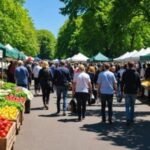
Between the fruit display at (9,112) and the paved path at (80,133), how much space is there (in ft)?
2.17

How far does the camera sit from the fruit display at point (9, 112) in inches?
512

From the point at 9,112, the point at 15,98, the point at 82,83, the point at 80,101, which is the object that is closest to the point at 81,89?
the point at 82,83

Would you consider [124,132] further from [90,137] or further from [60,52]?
[60,52]

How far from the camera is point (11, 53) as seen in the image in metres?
32.1

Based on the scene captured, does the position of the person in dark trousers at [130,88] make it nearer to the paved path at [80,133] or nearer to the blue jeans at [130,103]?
the blue jeans at [130,103]

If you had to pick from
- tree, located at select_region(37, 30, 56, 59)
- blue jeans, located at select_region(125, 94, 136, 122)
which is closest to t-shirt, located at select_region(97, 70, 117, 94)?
blue jeans, located at select_region(125, 94, 136, 122)

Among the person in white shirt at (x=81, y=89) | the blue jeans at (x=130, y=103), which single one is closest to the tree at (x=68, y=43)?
the person in white shirt at (x=81, y=89)

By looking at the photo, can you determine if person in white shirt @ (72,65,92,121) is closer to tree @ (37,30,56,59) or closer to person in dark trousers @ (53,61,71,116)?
person in dark trousers @ (53,61,71,116)

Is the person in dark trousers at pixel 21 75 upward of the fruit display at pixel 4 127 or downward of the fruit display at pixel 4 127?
upward

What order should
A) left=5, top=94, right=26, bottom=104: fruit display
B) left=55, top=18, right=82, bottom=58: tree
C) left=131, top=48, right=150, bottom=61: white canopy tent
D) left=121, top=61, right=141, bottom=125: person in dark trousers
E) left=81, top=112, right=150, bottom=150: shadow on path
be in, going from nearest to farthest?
left=81, top=112, right=150, bottom=150: shadow on path → left=5, top=94, right=26, bottom=104: fruit display → left=121, top=61, right=141, bottom=125: person in dark trousers → left=131, top=48, right=150, bottom=61: white canopy tent → left=55, top=18, right=82, bottom=58: tree

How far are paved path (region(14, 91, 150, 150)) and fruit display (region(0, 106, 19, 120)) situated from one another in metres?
0.66

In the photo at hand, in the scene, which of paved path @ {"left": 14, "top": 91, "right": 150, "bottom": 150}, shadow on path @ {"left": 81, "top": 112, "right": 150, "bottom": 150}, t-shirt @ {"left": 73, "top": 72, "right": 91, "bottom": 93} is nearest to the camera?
paved path @ {"left": 14, "top": 91, "right": 150, "bottom": 150}

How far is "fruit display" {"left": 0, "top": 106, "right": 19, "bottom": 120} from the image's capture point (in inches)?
512

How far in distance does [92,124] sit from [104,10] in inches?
1965
